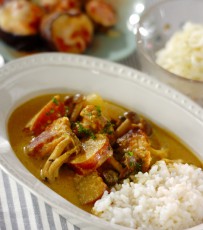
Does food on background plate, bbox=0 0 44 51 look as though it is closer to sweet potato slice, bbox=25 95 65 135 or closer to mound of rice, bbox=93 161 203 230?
sweet potato slice, bbox=25 95 65 135

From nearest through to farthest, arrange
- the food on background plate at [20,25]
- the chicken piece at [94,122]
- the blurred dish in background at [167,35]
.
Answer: the chicken piece at [94,122] → the blurred dish in background at [167,35] → the food on background plate at [20,25]

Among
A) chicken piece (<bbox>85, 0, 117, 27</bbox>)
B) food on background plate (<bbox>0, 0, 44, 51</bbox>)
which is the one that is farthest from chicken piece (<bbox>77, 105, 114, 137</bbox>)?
chicken piece (<bbox>85, 0, 117, 27</bbox>)

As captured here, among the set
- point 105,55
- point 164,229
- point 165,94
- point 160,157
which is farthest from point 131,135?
point 105,55

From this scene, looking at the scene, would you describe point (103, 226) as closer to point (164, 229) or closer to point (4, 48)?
point (164, 229)

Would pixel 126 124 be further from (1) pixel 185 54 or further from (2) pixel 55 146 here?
(1) pixel 185 54

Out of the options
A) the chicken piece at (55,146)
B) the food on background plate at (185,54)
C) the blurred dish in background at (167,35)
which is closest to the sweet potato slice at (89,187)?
the chicken piece at (55,146)

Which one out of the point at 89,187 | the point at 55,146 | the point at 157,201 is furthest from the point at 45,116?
the point at 157,201

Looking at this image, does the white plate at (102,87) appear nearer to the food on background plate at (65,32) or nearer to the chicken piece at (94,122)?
the chicken piece at (94,122)

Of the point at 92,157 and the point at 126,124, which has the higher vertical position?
the point at 92,157
